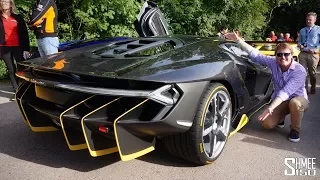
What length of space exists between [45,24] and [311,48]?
4686 millimetres

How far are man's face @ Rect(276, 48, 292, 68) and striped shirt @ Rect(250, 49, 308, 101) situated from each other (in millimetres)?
82

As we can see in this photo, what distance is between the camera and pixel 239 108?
3.24 m

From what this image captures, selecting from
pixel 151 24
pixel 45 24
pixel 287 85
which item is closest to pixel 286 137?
pixel 287 85

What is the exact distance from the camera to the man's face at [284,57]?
11.6 ft

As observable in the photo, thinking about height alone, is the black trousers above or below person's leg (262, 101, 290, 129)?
above

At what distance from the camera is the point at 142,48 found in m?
3.05

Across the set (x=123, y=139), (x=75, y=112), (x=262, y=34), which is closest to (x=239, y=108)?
(x=123, y=139)

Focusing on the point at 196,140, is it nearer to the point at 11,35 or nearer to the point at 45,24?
the point at 45,24

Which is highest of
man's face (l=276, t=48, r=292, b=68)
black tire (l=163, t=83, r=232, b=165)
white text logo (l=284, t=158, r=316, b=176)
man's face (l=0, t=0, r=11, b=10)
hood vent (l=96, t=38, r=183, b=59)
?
man's face (l=0, t=0, r=11, b=10)

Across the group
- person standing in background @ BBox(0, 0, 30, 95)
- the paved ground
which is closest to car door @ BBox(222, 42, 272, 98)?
the paved ground

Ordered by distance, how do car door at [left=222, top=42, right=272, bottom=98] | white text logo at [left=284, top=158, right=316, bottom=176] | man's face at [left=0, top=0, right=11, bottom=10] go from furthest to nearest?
man's face at [left=0, top=0, right=11, bottom=10] → car door at [left=222, top=42, right=272, bottom=98] → white text logo at [left=284, top=158, right=316, bottom=176]

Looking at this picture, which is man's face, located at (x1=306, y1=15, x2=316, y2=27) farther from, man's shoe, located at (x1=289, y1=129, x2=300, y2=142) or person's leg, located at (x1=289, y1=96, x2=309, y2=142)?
man's shoe, located at (x1=289, y1=129, x2=300, y2=142)

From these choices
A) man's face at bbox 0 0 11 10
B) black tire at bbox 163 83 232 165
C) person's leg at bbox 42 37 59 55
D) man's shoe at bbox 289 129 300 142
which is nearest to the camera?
black tire at bbox 163 83 232 165

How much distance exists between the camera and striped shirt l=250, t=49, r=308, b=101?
3555mm
